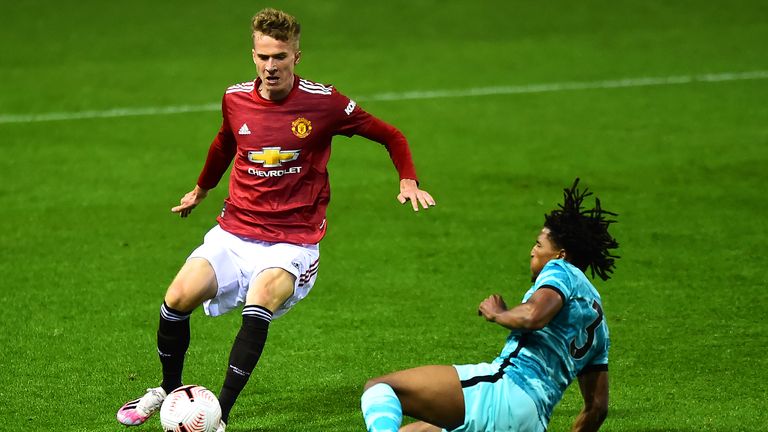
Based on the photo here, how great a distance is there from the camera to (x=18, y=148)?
43.5 ft

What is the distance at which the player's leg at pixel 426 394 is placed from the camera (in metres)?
5.44

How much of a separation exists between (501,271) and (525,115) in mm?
5233

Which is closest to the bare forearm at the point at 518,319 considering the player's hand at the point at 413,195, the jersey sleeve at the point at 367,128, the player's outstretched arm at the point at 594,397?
the player's outstretched arm at the point at 594,397

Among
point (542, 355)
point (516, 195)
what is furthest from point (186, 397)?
point (516, 195)

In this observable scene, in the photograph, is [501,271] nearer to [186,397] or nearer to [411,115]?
[186,397]

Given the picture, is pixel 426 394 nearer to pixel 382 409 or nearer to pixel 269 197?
pixel 382 409

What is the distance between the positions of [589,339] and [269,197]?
2.14 metres

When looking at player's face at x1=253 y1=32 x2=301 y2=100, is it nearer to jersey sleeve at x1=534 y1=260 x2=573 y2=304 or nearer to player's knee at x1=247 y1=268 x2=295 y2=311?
player's knee at x1=247 y1=268 x2=295 y2=311

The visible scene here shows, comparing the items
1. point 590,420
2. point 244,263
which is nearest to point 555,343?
point 590,420

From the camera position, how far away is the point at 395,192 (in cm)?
1197

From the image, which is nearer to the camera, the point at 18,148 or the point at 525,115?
the point at 18,148

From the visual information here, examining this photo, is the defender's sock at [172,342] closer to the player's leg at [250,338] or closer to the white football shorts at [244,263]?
Answer: the white football shorts at [244,263]

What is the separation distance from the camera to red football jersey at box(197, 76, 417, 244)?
6918 millimetres

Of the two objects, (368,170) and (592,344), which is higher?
(592,344)
